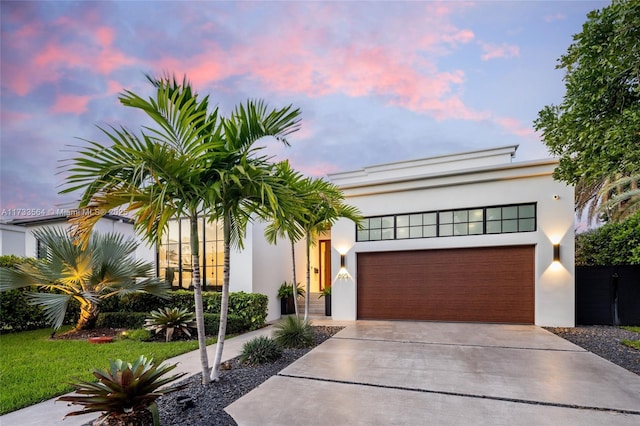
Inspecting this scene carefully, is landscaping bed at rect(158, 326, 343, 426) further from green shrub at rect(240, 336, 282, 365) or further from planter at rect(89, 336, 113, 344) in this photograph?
planter at rect(89, 336, 113, 344)

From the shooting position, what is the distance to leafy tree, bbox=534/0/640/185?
4.08 metres

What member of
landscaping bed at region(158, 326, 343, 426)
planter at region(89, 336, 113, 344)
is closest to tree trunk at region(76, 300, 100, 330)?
planter at region(89, 336, 113, 344)

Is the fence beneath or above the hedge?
above

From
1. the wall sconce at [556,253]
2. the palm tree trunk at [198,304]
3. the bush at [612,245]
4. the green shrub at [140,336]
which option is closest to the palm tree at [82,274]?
the green shrub at [140,336]

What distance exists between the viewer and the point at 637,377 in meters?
4.01

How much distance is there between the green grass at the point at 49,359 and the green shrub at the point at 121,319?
45.6 inches

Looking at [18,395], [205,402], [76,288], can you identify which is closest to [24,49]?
[76,288]

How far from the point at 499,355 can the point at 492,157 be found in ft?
23.0

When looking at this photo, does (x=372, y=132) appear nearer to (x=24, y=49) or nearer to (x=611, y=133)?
(x=611, y=133)

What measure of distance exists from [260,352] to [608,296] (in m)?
8.81

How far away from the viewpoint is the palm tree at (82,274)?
6559mm

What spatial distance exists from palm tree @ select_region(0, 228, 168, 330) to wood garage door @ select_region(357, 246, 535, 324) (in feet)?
19.6

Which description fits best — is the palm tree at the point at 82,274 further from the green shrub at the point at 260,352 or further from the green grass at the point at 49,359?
the green shrub at the point at 260,352

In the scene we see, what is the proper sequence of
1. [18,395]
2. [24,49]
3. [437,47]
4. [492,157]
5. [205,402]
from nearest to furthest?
[205,402] < [18,395] < [24,49] < [437,47] < [492,157]
